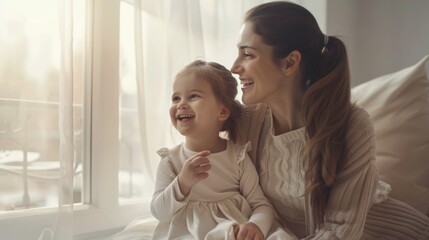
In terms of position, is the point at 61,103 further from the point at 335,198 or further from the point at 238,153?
the point at 335,198

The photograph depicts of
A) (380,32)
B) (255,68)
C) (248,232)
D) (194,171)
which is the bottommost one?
(248,232)

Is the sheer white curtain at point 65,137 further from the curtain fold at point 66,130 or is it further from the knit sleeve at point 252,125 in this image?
the knit sleeve at point 252,125

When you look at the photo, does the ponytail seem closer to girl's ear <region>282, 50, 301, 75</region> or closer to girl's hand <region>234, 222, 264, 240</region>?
girl's ear <region>282, 50, 301, 75</region>

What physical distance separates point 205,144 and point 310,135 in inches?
9.7

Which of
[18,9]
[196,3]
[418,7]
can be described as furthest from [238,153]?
[418,7]

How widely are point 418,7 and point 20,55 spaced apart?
1605 millimetres

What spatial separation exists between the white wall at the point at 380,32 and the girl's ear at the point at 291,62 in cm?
95

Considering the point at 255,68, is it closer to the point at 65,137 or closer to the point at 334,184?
the point at 334,184

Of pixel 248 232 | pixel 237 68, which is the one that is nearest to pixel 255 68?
pixel 237 68

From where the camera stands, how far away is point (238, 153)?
1021mm

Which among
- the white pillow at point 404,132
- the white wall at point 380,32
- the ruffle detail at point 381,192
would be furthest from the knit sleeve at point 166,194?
the white wall at point 380,32

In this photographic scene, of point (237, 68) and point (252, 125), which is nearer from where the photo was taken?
point (237, 68)

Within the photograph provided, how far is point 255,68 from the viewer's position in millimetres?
983

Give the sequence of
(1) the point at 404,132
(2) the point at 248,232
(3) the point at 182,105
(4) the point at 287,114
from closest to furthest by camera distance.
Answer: (2) the point at 248,232
(3) the point at 182,105
(4) the point at 287,114
(1) the point at 404,132
